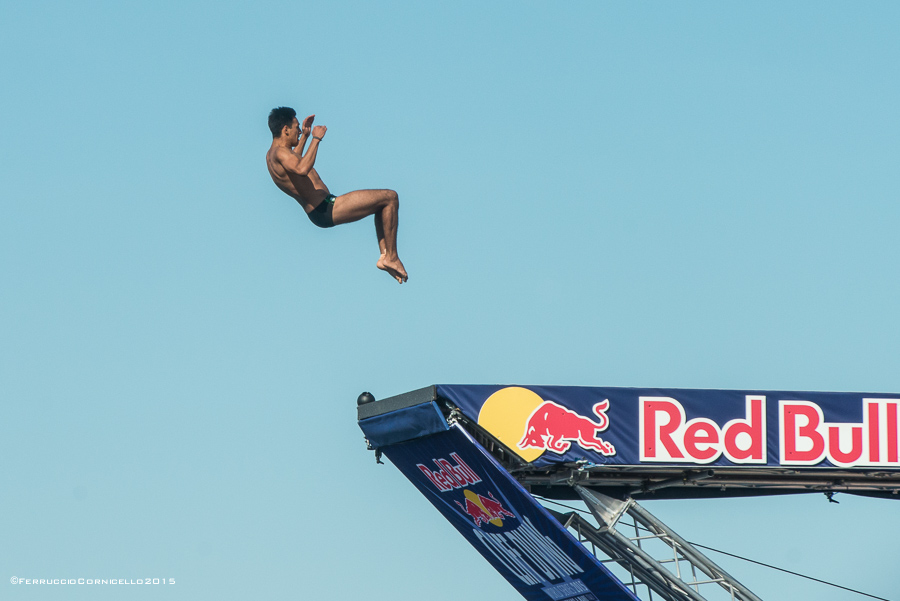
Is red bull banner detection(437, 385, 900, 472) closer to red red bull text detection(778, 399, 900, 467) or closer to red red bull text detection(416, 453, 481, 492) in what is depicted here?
red red bull text detection(778, 399, 900, 467)

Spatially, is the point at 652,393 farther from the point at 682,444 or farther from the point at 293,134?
the point at 293,134

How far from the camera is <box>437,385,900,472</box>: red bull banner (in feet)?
55.5

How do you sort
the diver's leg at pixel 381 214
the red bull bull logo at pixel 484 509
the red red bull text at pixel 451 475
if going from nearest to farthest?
the diver's leg at pixel 381 214 → the red red bull text at pixel 451 475 → the red bull bull logo at pixel 484 509

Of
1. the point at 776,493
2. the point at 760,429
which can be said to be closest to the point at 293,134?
the point at 760,429

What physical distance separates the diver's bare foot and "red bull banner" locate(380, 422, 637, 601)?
2.20 metres

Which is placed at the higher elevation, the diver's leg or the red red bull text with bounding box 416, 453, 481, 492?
the diver's leg

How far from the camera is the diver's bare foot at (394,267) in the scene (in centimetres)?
1589

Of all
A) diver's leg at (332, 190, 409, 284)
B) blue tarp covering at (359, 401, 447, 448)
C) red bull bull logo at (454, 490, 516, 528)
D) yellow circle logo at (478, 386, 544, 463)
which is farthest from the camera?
red bull bull logo at (454, 490, 516, 528)

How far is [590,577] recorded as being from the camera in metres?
17.9

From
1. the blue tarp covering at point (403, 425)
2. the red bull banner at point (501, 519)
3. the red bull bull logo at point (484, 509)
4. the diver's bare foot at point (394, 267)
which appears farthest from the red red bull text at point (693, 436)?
the diver's bare foot at point (394, 267)

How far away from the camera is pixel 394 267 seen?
15.9 meters

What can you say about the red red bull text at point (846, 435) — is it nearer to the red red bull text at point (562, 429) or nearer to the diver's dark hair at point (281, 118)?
the red red bull text at point (562, 429)

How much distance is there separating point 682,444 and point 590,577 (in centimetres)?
232

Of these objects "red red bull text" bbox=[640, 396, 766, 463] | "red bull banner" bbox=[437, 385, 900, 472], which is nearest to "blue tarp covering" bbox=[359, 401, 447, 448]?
"red bull banner" bbox=[437, 385, 900, 472]
